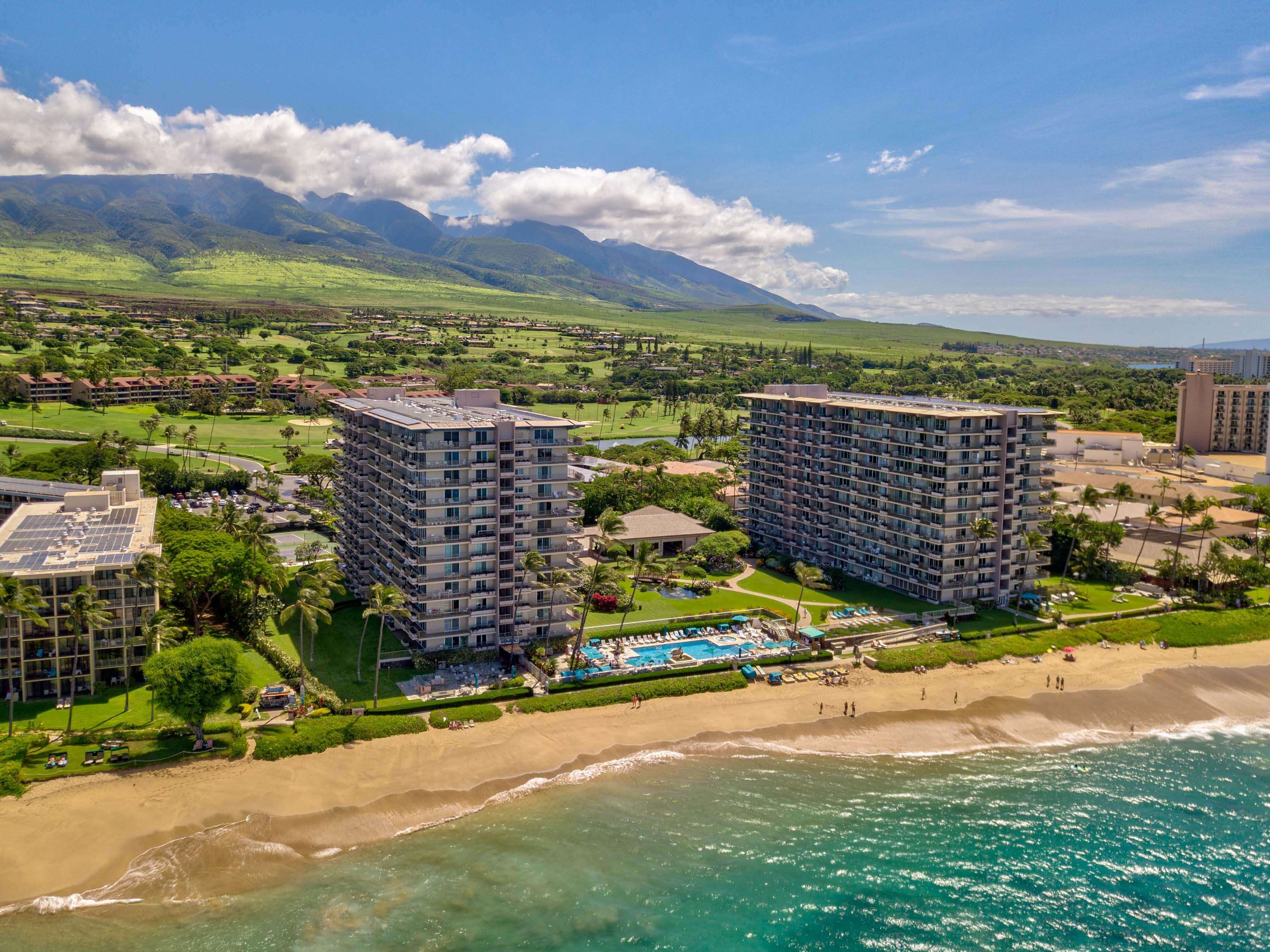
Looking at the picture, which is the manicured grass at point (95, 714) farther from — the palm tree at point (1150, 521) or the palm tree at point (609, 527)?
the palm tree at point (1150, 521)

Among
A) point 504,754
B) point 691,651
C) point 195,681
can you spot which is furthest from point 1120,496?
point 195,681

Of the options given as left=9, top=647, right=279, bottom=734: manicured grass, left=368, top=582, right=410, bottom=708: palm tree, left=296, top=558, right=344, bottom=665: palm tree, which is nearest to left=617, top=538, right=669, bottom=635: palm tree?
left=368, top=582, right=410, bottom=708: palm tree

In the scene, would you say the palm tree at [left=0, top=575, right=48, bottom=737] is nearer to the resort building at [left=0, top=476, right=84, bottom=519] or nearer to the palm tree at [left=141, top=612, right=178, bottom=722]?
the palm tree at [left=141, top=612, right=178, bottom=722]

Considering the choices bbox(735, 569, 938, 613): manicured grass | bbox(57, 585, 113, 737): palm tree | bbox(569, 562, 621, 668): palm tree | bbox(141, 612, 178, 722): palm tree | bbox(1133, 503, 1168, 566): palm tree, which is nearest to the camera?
bbox(57, 585, 113, 737): palm tree

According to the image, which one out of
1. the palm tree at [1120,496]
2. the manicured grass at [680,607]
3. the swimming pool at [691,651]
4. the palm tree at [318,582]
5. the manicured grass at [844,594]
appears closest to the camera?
the palm tree at [318,582]

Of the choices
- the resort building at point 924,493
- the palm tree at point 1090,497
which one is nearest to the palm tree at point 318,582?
the resort building at point 924,493

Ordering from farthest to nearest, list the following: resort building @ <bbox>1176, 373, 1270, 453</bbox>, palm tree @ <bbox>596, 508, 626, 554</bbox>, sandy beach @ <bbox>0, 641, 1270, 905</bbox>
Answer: resort building @ <bbox>1176, 373, 1270, 453</bbox>, palm tree @ <bbox>596, 508, 626, 554</bbox>, sandy beach @ <bbox>0, 641, 1270, 905</bbox>

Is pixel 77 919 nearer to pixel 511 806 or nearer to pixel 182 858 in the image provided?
pixel 182 858

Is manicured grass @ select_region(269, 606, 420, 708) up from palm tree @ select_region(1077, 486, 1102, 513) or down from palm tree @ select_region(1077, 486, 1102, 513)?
down

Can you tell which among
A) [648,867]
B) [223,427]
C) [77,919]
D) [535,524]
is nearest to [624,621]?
[535,524]
